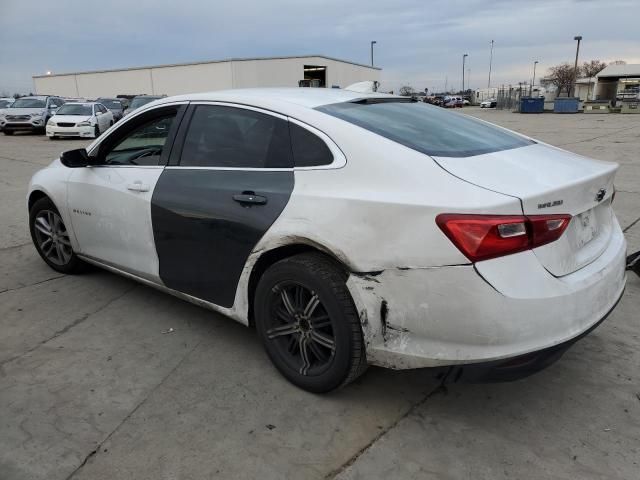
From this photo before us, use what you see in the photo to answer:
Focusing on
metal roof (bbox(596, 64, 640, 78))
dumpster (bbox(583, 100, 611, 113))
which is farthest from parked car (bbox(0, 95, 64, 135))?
metal roof (bbox(596, 64, 640, 78))

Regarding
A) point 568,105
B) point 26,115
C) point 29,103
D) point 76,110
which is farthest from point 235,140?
point 568,105

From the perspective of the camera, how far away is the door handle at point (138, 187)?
3.48m

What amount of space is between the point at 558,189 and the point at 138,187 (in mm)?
2567

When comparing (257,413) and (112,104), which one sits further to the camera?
(112,104)

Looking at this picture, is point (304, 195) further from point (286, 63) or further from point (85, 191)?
point (286, 63)

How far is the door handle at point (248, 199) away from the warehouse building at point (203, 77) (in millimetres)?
42748

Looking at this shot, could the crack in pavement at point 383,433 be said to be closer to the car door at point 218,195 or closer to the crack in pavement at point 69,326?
the car door at point 218,195

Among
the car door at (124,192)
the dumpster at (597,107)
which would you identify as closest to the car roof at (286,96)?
the car door at (124,192)

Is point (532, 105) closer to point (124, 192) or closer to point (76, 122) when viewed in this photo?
point (76, 122)

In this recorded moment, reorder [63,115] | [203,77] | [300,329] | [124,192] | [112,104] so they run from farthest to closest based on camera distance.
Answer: [203,77] < [112,104] < [63,115] < [124,192] < [300,329]

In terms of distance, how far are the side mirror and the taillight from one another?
2.90 m

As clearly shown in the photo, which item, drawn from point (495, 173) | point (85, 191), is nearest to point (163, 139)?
point (85, 191)

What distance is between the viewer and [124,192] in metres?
3.63

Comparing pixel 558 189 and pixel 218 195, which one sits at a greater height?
pixel 558 189
